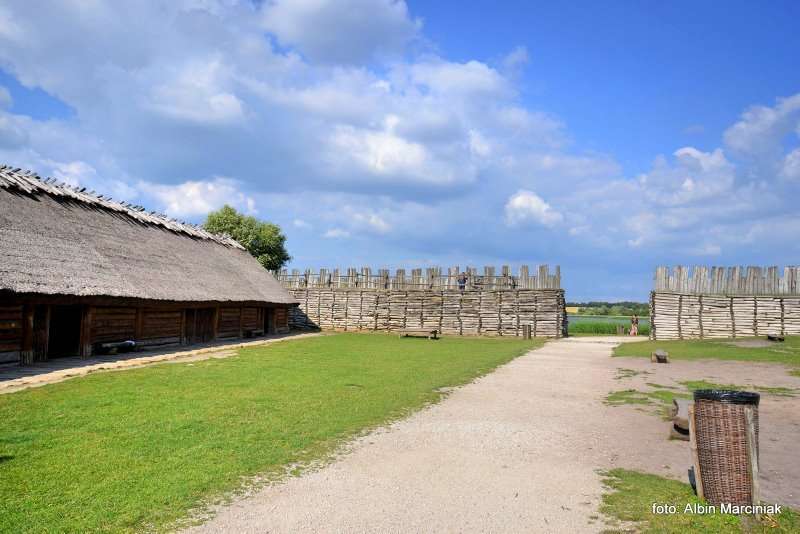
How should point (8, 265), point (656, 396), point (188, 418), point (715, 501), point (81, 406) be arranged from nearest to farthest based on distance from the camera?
1. point (715, 501)
2. point (188, 418)
3. point (81, 406)
4. point (656, 396)
5. point (8, 265)

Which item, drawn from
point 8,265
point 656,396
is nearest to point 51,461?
point 8,265

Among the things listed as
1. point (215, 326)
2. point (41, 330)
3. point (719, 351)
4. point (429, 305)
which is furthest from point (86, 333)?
point (719, 351)

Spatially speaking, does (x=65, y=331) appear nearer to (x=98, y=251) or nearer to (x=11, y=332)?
(x=98, y=251)

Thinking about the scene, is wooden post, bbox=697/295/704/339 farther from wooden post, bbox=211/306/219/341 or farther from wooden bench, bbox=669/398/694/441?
wooden post, bbox=211/306/219/341

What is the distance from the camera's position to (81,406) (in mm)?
9219

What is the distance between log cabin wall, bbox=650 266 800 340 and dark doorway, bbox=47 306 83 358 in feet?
88.3

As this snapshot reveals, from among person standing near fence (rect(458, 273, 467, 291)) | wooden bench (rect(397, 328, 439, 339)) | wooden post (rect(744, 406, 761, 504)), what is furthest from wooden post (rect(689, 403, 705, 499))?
person standing near fence (rect(458, 273, 467, 291))

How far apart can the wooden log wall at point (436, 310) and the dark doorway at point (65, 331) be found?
18997mm

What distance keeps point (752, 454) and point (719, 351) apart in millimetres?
18301

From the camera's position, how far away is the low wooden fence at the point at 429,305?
30453 millimetres

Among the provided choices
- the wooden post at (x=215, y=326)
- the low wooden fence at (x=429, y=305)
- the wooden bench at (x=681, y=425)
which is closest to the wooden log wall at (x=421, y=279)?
the low wooden fence at (x=429, y=305)

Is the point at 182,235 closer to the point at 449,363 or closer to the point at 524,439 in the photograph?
the point at 449,363

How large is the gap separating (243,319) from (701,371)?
21.7m

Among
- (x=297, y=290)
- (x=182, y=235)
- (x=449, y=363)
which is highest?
(x=182, y=235)
